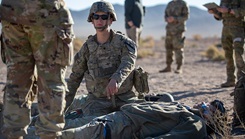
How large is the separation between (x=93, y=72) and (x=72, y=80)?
248 mm

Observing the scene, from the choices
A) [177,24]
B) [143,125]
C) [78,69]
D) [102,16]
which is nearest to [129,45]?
[102,16]

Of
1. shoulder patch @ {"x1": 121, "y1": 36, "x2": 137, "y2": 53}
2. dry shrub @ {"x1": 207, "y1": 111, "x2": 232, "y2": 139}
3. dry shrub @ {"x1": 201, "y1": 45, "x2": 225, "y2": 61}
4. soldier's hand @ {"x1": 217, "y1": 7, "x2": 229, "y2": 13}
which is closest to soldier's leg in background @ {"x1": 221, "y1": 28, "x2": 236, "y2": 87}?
soldier's hand @ {"x1": 217, "y1": 7, "x2": 229, "y2": 13}

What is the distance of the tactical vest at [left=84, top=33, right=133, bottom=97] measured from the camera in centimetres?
541

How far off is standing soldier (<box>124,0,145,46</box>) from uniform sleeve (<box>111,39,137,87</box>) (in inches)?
240

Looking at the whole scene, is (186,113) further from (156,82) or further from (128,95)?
(156,82)

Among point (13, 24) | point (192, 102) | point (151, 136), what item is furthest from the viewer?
point (192, 102)

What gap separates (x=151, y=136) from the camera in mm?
4672

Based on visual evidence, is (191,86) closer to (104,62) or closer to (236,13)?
(236,13)

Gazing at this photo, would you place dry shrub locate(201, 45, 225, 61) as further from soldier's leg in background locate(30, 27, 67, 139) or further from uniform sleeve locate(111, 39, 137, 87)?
soldier's leg in background locate(30, 27, 67, 139)

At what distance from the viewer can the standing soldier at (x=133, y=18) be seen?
11461mm

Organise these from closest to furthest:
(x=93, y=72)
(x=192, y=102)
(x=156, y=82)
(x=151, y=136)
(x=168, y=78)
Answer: (x=151, y=136) → (x=93, y=72) → (x=192, y=102) → (x=156, y=82) → (x=168, y=78)

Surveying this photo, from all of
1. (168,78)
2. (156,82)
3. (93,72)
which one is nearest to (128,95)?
(93,72)

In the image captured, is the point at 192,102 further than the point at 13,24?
Yes

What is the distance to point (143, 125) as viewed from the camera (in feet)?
15.5
